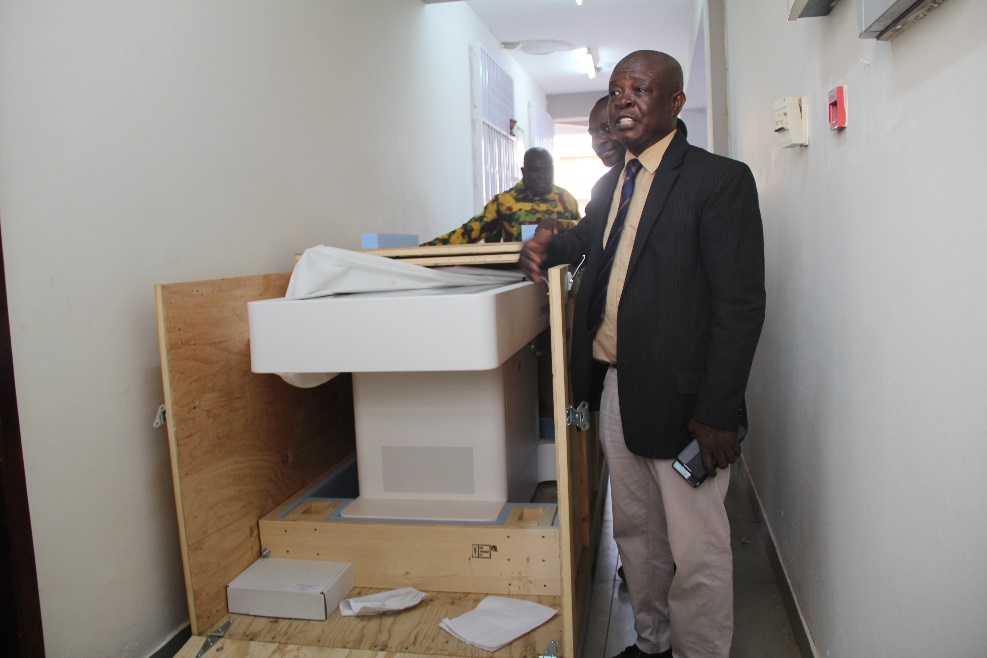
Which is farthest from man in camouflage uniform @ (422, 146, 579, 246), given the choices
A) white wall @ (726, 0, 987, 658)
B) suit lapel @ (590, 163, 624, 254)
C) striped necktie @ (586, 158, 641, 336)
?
striped necktie @ (586, 158, 641, 336)

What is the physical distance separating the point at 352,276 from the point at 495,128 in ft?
16.0

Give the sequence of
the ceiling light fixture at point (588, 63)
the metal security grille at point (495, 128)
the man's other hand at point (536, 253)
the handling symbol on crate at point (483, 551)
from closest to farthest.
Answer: the man's other hand at point (536, 253) → the handling symbol on crate at point (483, 551) → the metal security grille at point (495, 128) → the ceiling light fixture at point (588, 63)

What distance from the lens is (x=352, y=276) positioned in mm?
1773

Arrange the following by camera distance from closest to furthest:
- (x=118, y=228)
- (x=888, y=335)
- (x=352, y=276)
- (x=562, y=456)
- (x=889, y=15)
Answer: (x=889, y=15) → (x=888, y=335) → (x=562, y=456) → (x=118, y=228) → (x=352, y=276)

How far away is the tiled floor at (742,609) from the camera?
180cm

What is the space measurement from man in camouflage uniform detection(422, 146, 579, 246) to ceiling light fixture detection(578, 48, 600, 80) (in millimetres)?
3872

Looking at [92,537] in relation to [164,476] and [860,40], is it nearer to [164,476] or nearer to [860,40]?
[164,476]

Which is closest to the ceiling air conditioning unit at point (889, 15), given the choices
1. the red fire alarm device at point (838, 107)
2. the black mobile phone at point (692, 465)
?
the red fire alarm device at point (838, 107)

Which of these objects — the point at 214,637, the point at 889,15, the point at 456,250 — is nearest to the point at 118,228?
the point at 456,250

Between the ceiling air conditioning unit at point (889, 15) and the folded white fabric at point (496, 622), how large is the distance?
4.39 ft

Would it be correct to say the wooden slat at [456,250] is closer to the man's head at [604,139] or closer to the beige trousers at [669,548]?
the man's head at [604,139]

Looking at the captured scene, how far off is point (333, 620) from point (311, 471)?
0.63m

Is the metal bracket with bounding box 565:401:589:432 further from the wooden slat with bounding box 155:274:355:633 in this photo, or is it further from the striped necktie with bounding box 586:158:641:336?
the wooden slat with bounding box 155:274:355:633

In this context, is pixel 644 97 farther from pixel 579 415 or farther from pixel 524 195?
pixel 524 195
